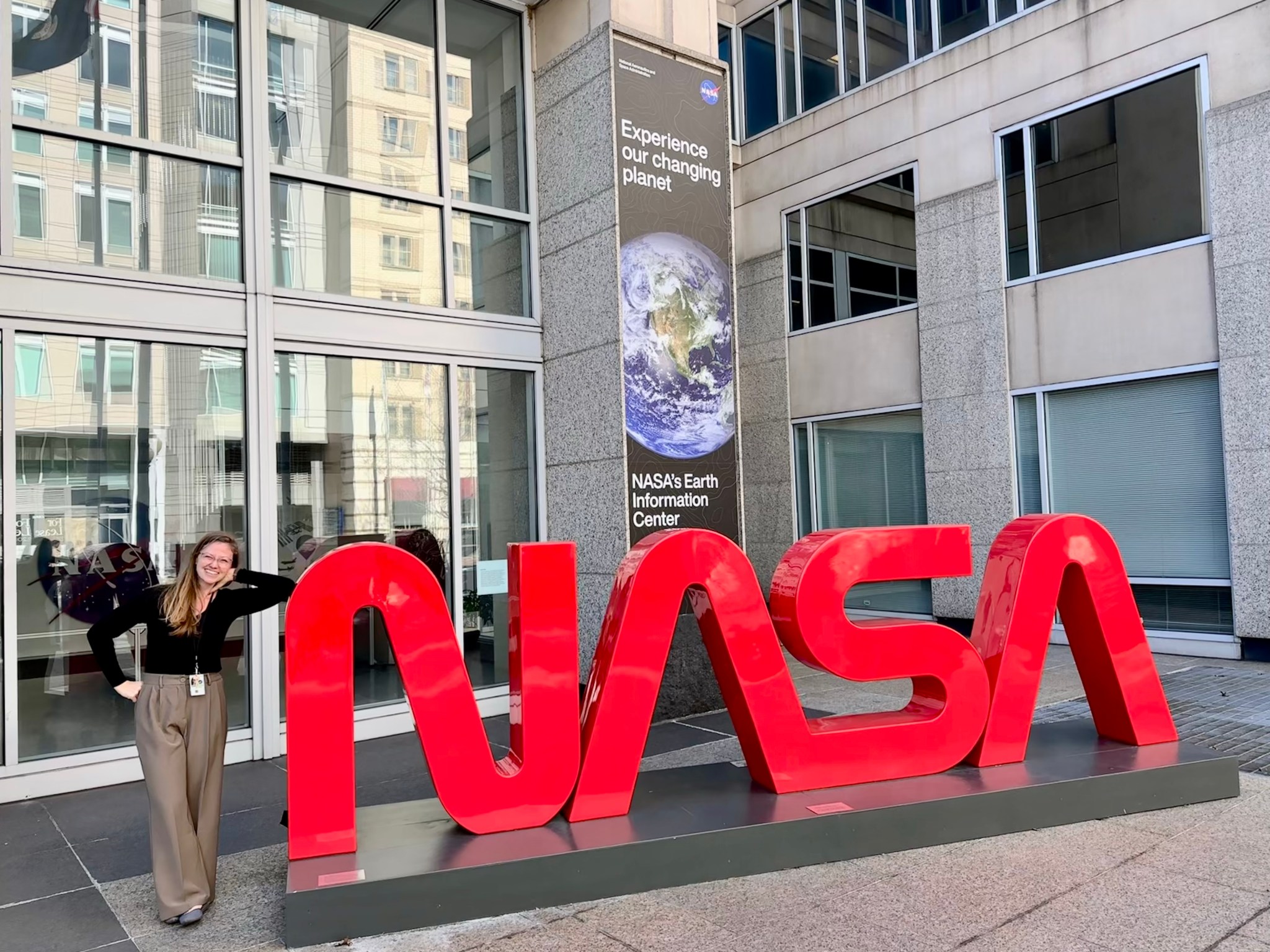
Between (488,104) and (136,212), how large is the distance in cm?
327

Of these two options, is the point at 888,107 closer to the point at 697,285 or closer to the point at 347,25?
the point at 697,285

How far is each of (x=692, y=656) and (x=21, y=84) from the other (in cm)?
655

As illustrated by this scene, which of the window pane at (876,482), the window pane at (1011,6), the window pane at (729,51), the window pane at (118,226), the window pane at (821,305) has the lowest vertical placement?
the window pane at (876,482)

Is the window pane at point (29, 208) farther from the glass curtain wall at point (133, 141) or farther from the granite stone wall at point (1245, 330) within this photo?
the granite stone wall at point (1245, 330)

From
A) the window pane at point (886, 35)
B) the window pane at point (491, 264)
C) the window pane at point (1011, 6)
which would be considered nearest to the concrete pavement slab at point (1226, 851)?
the window pane at point (491, 264)

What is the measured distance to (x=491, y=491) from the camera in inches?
336

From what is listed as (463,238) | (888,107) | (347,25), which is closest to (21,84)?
(347,25)

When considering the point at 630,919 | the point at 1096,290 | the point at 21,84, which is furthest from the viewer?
the point at 1096,290

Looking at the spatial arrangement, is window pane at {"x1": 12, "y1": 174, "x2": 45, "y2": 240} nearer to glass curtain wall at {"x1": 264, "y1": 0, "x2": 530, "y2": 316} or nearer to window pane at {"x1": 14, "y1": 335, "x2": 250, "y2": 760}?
window pane at {"x1": 14, "y1": 335, "x2": 250, "y2": 760}

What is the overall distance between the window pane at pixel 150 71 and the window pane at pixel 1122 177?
30.2ft

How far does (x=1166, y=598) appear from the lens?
10.7 m

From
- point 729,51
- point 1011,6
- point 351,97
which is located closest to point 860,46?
point 1011,6

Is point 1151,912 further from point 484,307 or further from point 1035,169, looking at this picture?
point 1035,169

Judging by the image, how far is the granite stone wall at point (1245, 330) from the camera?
381 inches
